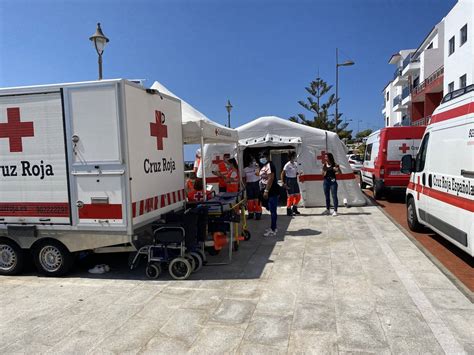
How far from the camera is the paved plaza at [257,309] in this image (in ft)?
11.3

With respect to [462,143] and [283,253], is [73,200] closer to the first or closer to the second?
[283,253]

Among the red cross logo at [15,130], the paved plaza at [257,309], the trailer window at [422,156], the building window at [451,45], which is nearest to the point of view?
the paved plaza at [257,309]

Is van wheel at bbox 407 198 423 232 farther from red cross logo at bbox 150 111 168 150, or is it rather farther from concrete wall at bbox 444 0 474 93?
concrete wall at bbox 444 0 474 93

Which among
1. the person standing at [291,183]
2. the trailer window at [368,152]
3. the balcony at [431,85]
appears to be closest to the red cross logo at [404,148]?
the trailer window at [368,152]

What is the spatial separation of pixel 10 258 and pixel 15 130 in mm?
1971

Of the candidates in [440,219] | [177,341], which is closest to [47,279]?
[177,341]

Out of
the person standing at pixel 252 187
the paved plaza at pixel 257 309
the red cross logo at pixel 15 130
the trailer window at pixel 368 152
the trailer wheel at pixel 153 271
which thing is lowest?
the paved plaza at pixel 257 309

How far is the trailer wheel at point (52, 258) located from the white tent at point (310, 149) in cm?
Answer: 712

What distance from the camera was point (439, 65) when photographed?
31.3 metres

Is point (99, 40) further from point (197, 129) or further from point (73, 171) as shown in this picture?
point (73, 171)

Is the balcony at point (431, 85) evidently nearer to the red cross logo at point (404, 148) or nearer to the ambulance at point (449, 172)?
the red cross logo at point (404, 148)

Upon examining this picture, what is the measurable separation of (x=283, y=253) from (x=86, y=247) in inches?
126

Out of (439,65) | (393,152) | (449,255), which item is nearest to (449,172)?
(449,255)

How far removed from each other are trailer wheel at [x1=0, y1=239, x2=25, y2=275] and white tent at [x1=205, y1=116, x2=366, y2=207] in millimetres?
7300
